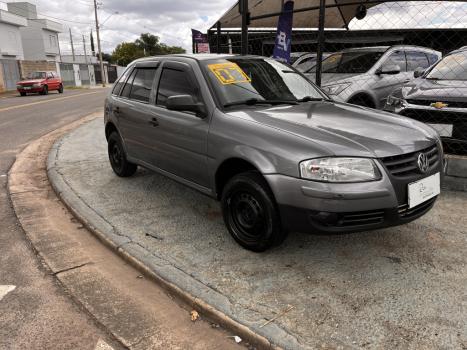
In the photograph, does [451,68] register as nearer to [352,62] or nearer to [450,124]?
[450,124]

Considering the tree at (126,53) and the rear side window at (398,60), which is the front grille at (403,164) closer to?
the rear side window at (398,60)

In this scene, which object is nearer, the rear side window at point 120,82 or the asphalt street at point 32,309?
the asphalt street at point 32,309

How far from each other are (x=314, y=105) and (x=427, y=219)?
1.65 m

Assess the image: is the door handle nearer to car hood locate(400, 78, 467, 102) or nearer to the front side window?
car hood locate(400, 78, 467, 102)

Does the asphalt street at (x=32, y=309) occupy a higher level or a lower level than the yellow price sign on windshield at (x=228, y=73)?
lower

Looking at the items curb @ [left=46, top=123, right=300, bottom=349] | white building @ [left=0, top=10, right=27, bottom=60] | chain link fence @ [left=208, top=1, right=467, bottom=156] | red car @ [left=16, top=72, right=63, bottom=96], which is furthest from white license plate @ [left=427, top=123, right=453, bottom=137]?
white building @ [left=0, top=10, right=27, bottom=60]

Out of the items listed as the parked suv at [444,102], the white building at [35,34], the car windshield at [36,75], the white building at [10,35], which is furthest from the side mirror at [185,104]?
the white building at [35,34]

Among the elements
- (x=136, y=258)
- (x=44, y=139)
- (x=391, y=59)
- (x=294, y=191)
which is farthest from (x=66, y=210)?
(x=391, y=59)

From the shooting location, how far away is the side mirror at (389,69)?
7374 millimetres

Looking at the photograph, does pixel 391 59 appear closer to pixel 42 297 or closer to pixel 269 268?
pixel 269 268

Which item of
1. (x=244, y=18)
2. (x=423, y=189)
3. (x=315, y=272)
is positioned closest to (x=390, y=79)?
(x=244, y=18)

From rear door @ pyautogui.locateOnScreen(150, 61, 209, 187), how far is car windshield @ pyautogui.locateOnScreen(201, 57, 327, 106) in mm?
235

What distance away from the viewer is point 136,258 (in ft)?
11.4

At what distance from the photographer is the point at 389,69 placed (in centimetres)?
754
